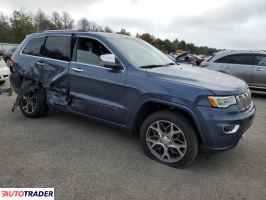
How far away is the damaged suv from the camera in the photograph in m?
3.07

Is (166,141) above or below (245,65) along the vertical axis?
below

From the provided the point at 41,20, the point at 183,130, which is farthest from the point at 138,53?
the point at 41,20

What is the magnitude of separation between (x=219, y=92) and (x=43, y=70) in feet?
10.5

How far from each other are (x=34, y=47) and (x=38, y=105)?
1164mm

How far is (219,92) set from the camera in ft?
9.91

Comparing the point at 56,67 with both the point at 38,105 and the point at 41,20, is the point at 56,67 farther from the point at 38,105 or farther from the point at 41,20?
the point at 41,20

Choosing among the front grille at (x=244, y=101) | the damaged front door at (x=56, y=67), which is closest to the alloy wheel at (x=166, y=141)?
the front grille at (x=244, y=101)

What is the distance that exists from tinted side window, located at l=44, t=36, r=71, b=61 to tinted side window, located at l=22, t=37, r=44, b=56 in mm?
162

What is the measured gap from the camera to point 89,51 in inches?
164

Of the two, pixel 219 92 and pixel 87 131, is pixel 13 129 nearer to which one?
pixel 87 131

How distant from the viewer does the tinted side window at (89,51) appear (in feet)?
13.1

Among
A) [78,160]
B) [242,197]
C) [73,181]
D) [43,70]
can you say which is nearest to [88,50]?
[43,70]

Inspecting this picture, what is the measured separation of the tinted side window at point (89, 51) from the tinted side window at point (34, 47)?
104 centimetres

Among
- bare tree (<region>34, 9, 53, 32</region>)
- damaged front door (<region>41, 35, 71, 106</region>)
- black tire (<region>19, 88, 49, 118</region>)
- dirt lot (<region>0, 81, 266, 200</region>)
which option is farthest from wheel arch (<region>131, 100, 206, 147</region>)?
bare tree (<region>34, 9, 53, 32</region>)
